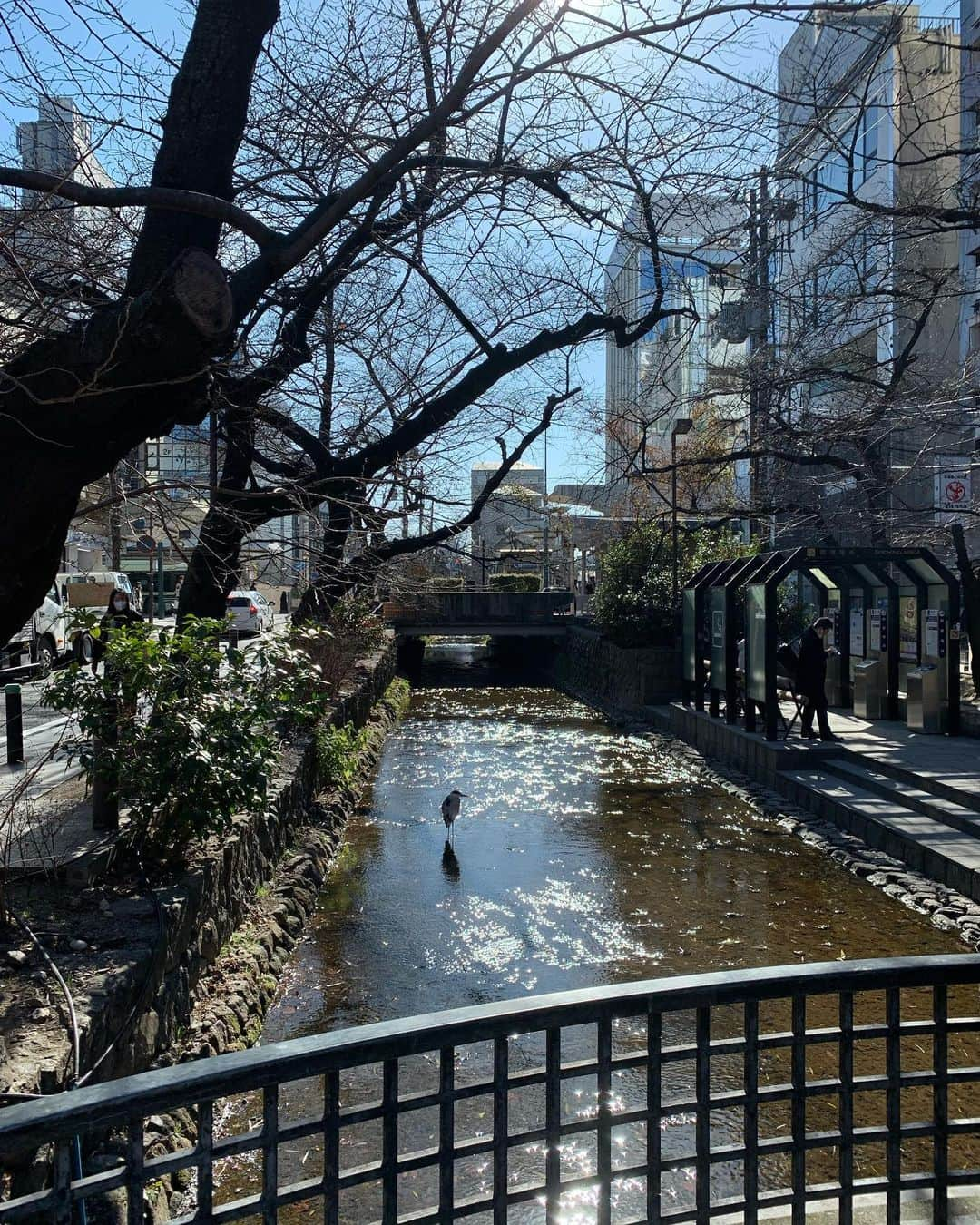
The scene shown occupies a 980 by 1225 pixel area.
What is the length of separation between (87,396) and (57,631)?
20.0 metres

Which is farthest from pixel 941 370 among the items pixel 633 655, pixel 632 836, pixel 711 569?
pixel 632 836

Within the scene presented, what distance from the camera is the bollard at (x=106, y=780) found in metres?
6.57

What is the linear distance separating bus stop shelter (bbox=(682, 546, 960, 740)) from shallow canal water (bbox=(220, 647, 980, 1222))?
2.00 metres

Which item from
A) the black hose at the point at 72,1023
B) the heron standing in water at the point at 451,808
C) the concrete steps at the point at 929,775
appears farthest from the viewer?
the heron standing in water at the point at 451,808

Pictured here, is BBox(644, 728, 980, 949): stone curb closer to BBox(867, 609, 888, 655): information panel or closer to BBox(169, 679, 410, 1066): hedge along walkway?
BBox(867, 609, 888, 655): information panel

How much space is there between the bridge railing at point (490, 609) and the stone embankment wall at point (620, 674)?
4.08 metres

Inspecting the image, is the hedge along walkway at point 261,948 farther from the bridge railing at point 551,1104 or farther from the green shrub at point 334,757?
the bridge railing at point 551,1104

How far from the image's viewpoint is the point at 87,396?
3781 millimetres

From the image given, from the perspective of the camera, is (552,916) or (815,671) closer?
(552,916)

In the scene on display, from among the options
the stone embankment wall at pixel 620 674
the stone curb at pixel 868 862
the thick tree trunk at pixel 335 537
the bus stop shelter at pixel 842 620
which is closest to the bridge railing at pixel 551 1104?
the thick tree trunk at pixel 335 537

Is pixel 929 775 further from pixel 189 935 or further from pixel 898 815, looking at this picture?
pixel 189 935

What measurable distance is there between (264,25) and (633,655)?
1962cm

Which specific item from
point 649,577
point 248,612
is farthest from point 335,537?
point 248,612

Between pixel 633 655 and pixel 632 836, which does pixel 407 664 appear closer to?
pixel 633 655
